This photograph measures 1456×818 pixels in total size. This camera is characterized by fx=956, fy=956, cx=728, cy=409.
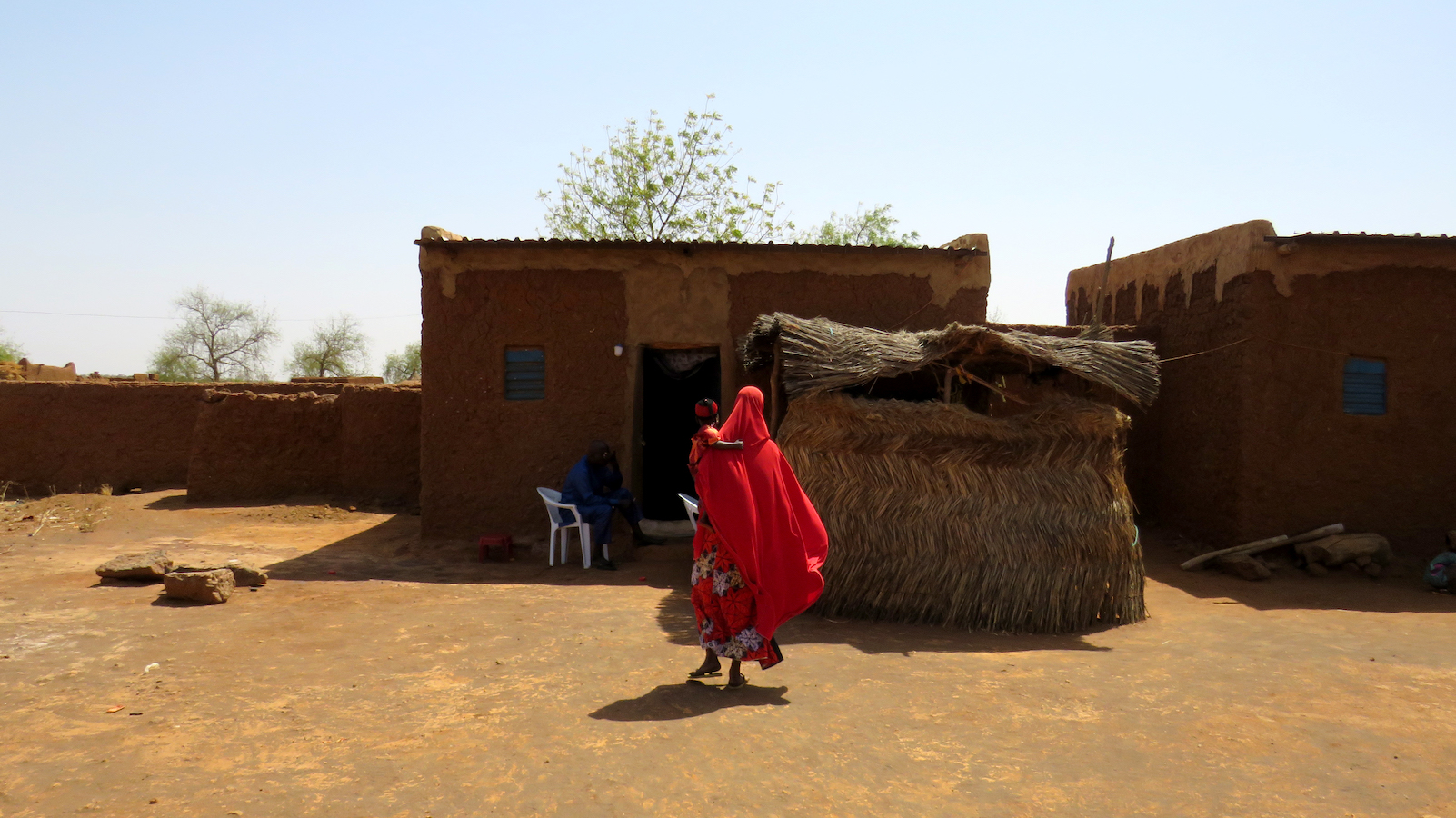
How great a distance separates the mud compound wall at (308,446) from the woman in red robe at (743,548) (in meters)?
7.12

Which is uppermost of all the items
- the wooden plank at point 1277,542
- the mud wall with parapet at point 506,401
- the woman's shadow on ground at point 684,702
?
the mud wall with parapet at point 506,401

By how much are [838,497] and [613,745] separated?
10.6 ft

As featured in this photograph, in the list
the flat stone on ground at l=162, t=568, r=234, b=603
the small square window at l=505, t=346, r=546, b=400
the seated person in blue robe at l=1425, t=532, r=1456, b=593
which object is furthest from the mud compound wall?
the seated person in blue robe at l=1425, t=532, r=1456, b=593

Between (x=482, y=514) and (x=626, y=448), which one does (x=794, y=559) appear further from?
(x=482, y=514)

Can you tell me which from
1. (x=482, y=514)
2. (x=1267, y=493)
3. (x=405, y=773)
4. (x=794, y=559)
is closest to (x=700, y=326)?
(x=482, y=514)

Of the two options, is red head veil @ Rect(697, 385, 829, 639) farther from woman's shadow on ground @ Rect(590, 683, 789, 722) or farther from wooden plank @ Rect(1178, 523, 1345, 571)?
wooden plank @ Rect(1178, 523, 1345, 571)

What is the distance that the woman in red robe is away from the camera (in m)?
4.77

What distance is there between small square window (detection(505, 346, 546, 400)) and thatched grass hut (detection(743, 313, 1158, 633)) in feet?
9.46

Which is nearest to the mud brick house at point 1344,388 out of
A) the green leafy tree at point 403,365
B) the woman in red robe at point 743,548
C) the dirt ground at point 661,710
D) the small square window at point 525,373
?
the dirt ground at point 661,710

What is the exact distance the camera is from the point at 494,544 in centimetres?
852

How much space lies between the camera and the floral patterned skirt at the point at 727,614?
4.76m

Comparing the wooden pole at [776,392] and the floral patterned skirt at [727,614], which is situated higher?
the wooden pole at [776,392]

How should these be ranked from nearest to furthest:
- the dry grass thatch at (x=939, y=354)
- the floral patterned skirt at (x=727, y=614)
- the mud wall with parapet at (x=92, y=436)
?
1. the floral patterned skirt at (x=727, y=614)
2. the dry grass thatch at (x=939, y=354)
3. the mud wall with parapet at (x=92, y=436)

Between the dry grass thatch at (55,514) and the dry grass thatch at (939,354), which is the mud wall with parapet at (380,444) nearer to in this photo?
the dry grass thatch at (55,514)
